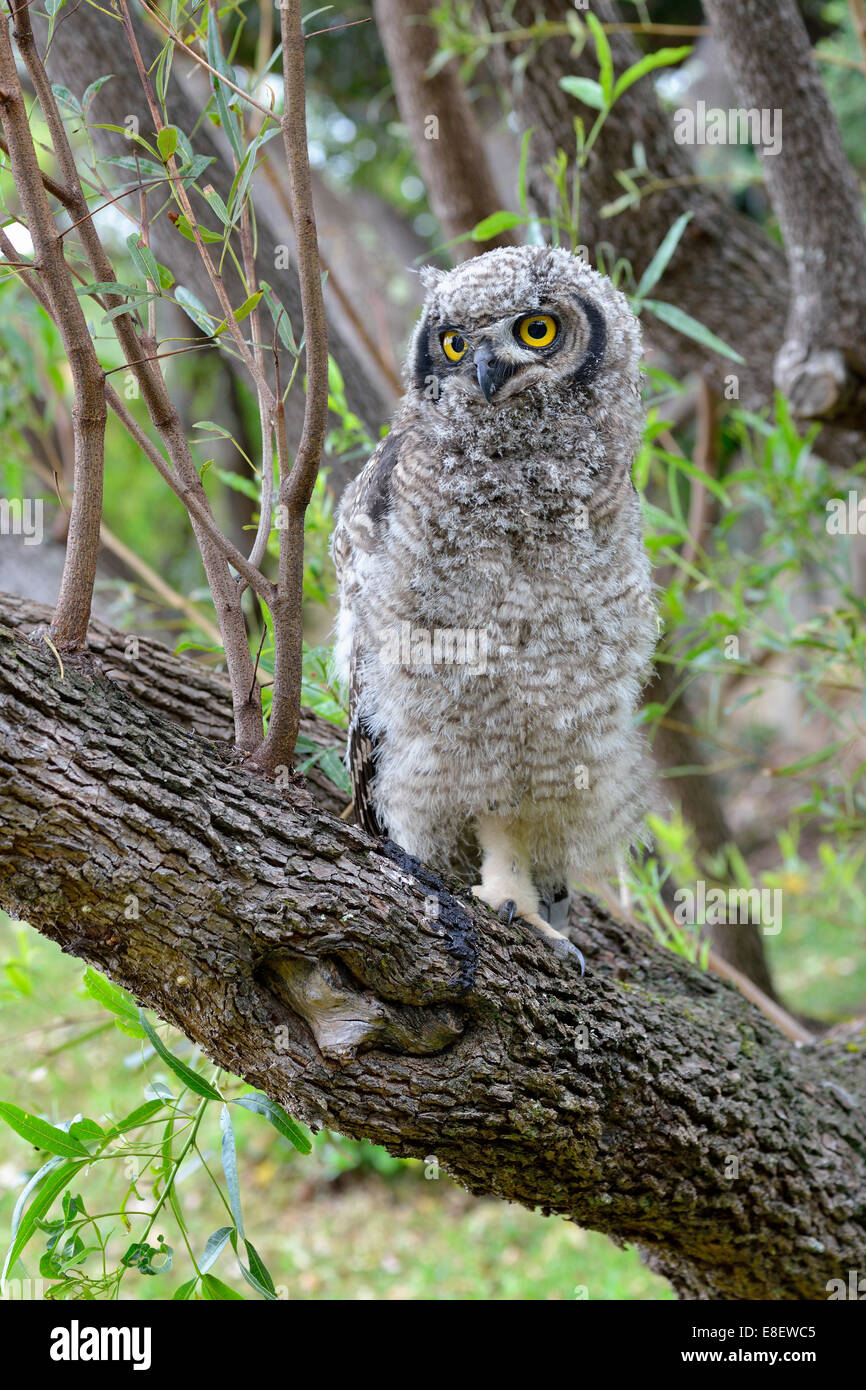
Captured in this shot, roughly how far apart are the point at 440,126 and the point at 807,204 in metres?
1.27

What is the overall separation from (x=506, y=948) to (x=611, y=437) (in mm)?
958

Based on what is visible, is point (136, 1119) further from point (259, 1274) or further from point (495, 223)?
point (495, 223)

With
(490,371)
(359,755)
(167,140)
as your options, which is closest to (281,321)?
Result: (167,140)

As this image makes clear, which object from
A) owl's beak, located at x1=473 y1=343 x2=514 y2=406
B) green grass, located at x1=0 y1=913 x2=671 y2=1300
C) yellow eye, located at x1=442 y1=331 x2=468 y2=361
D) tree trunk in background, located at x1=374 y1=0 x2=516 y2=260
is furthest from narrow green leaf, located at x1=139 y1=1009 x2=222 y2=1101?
tree trunk in background, located at x1=374 y1=0 x2=516 y2=260

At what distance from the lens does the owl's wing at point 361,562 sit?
6.39 ft

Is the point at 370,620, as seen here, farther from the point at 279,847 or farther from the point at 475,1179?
the point at 475,1179

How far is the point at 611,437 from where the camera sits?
1946 millimetres

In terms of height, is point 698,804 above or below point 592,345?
below

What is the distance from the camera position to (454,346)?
6.24 feet

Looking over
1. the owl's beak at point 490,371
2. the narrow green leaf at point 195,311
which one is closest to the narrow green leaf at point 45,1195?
the narrow green leaf at point 195,311

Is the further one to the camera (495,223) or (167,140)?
(495,223)

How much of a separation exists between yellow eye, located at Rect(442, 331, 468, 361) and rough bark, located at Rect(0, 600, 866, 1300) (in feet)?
3.05

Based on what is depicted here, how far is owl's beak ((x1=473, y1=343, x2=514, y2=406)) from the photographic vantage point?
5.88 ft
